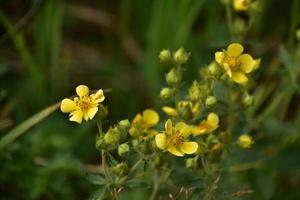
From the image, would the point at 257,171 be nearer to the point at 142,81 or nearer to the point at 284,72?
the point at 284,72

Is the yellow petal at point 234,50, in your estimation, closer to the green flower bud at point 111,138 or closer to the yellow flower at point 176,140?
the yellow flower at point 176,140

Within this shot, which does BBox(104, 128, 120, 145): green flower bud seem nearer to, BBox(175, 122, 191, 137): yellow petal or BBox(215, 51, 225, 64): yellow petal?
BBox(175, 122, 191, 137): yellow petal

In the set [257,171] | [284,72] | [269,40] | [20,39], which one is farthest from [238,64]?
[269,40]

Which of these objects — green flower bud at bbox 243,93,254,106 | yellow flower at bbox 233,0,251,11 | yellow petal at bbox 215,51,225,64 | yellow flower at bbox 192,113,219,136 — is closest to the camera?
yellow petal at bbox 215,51,225,64

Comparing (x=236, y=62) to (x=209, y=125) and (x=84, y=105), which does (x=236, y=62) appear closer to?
(x=209, y=125)

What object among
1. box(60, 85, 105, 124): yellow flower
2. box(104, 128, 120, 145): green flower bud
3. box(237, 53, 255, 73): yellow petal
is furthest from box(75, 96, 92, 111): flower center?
box(237, 53, 255, 73): yellow petal

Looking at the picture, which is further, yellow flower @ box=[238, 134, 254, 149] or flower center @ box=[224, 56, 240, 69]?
yellow flower @ box=[238, 134, 254, 149]
